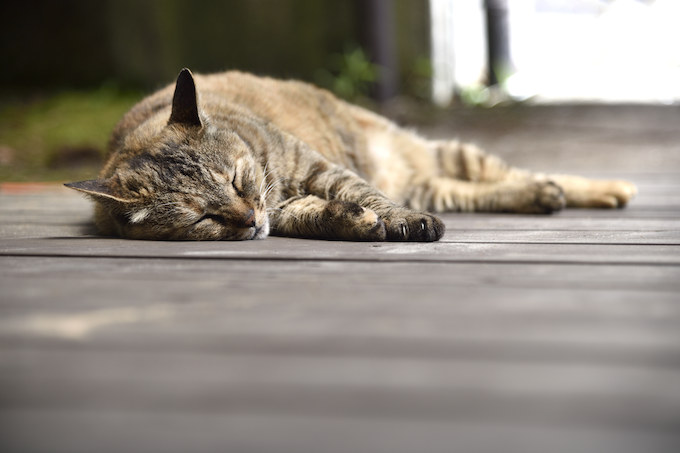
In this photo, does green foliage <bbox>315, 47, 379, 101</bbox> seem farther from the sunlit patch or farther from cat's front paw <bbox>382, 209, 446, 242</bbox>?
the sunlit patch

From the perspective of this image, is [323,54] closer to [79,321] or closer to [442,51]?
[442,51]

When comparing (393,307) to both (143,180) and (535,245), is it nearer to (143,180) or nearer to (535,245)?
(535,245)

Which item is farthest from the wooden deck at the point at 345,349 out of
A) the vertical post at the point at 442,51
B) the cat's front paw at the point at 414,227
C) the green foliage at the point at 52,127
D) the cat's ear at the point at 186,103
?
the vertical post at the point at 442,51

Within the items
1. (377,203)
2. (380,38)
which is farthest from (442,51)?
(377,203)

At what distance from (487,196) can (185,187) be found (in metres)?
1.41

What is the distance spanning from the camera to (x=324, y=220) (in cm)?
207

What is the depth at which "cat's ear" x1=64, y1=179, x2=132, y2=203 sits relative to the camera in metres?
2.03

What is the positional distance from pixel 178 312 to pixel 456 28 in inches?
224

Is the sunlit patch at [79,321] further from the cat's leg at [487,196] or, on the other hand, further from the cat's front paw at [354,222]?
the cat's leg at [487,196]

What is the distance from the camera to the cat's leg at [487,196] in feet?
8.82

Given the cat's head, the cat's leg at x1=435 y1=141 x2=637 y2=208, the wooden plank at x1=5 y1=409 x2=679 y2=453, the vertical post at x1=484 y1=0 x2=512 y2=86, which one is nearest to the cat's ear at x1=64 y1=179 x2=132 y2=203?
the cat's head

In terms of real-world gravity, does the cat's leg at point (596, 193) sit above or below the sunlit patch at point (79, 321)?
above

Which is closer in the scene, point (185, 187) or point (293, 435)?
point (293, 435)

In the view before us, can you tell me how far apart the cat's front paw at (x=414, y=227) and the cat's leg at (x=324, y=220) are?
3 cm
